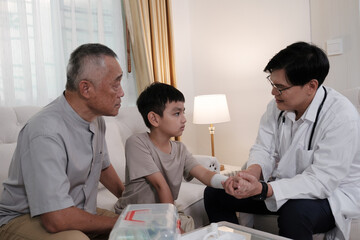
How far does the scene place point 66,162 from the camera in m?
1.20

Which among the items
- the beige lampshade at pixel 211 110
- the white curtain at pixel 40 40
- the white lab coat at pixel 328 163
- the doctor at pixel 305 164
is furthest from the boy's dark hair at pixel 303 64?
the white curtain at pixel 40 40

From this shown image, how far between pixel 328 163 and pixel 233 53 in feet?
7.24

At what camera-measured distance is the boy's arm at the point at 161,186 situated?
4.76ft

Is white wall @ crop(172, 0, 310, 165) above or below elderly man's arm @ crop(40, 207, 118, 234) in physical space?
above

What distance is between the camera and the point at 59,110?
4.09 feet

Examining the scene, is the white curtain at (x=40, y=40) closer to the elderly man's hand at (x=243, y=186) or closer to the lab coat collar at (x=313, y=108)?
the elderly man's hand at (x=243, y=186)

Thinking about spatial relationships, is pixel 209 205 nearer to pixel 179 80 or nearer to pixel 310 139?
pixel 310 139

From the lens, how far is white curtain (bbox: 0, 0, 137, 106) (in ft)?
7.32

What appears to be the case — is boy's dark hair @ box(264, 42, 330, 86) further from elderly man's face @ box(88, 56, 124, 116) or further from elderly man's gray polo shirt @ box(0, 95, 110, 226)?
elderly man's gray polo shirt @ box(0, 95, 110, 226)

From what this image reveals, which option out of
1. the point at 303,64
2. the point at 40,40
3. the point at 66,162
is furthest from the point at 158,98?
the point at 40,40

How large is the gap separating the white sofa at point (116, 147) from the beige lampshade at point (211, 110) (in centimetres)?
72

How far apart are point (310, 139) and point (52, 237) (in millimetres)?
1130

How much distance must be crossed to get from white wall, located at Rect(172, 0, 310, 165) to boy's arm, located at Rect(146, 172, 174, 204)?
1.98m

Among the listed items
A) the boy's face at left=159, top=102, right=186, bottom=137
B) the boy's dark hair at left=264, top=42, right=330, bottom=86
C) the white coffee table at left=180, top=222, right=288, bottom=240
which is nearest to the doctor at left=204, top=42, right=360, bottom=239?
the boy's dark hair at left=264, top=42, right=330, bottom=86
